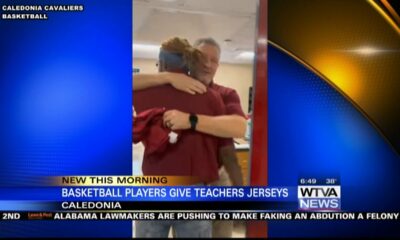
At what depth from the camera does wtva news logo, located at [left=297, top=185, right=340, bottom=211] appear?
1.40 metres

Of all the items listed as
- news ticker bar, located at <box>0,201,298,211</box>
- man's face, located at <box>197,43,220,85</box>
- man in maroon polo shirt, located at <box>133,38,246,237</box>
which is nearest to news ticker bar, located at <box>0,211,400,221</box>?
news ticker bar, located at <box>0,201,298,211</box>

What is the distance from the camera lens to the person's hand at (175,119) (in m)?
1.37

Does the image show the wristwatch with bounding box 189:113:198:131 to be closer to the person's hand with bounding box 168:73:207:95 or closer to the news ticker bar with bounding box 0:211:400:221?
the person's hand with bounding box 168:73:207:95

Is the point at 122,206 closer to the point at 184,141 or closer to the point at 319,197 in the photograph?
the point at 184,141

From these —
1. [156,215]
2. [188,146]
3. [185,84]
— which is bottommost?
[156,215]

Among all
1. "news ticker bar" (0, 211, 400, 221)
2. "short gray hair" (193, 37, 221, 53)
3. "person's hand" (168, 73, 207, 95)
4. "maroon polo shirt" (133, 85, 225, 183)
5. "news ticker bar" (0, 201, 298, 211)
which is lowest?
"news ticker bar" (0, 211, 400, 221)

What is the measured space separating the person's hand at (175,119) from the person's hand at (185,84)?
11cm

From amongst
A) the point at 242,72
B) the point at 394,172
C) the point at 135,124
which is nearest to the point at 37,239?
the point at 135,124

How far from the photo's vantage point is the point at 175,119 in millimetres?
1375

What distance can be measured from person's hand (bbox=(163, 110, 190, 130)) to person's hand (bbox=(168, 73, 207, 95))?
107 millimetres

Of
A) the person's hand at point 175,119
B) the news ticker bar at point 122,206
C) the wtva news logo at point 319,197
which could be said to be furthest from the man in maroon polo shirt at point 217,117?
the wtva news logo at point 319,197

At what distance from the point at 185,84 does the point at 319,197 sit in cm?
79

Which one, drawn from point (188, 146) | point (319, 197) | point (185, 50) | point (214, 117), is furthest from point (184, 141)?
point (319, 197)

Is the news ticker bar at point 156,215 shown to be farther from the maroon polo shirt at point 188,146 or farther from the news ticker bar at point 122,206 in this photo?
the maroon polo shirt at point 188,146
